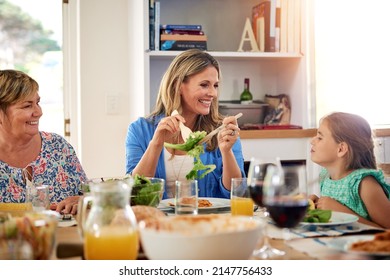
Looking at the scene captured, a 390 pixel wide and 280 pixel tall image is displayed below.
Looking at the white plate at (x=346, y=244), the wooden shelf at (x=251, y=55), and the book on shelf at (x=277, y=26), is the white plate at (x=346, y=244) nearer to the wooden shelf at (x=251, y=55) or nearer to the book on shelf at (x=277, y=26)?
the wooden shelf at (x=251, y=55)

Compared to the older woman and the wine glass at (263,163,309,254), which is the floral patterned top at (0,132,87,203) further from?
the wine glass at (263,163,309,254)

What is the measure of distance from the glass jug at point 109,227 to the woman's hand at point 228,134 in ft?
3.83

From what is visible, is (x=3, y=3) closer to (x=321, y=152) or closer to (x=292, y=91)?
(x=292, y=91)

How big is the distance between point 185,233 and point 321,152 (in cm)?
130

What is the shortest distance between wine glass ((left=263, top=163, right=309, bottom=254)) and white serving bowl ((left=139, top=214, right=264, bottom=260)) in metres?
0.09

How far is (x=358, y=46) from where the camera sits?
155 inches

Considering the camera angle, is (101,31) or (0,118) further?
(101,31)

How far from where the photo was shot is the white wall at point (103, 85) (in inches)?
146

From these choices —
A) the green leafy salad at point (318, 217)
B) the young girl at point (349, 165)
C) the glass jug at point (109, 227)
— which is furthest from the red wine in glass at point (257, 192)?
the young girl at point (349, 165)

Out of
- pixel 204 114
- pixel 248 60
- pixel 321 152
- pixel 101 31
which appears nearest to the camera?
pixel 321 152

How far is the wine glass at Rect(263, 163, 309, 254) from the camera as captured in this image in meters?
1.22

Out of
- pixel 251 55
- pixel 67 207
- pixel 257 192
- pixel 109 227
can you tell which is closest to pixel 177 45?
pixel 251 55

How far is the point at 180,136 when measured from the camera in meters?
2.58
